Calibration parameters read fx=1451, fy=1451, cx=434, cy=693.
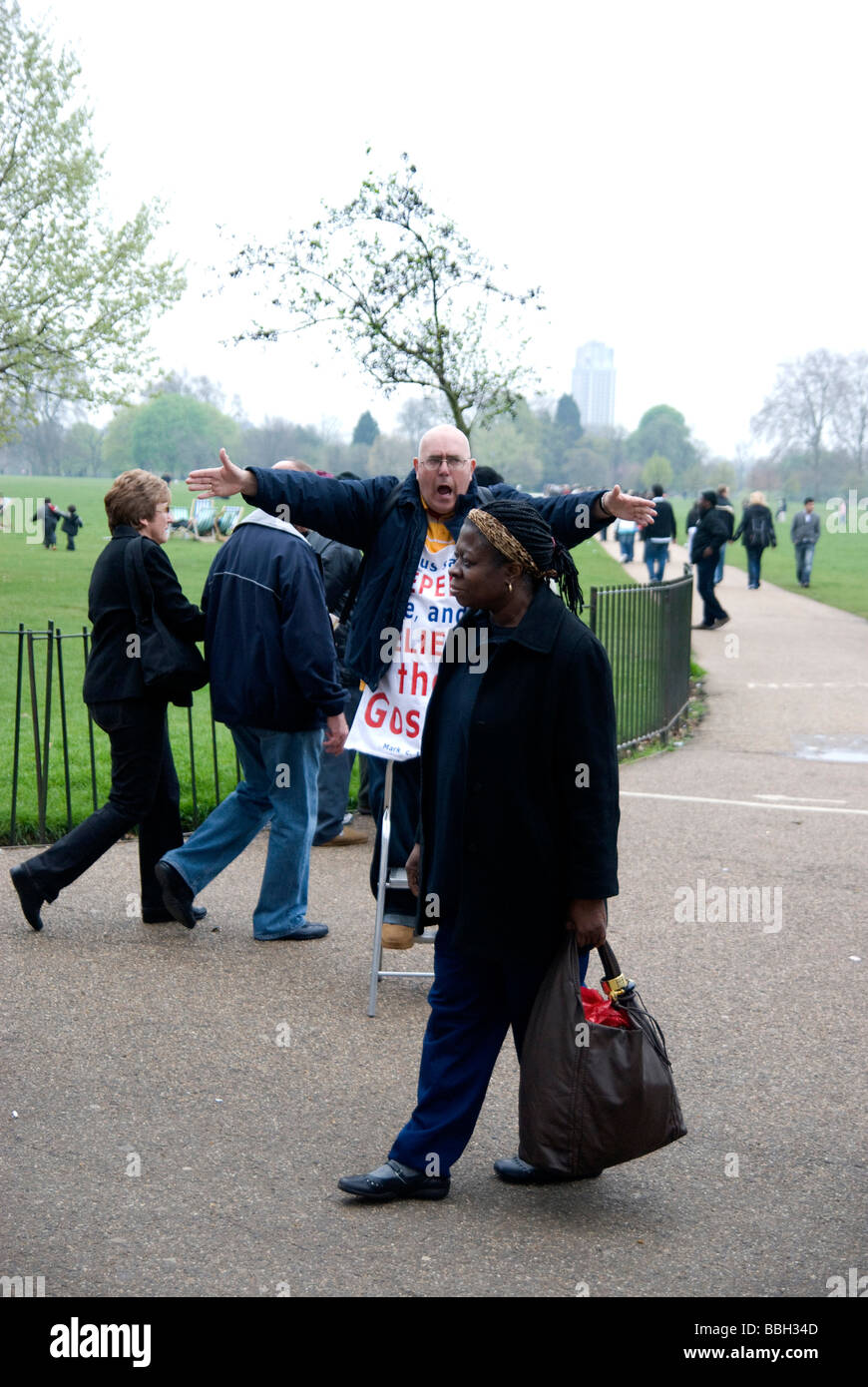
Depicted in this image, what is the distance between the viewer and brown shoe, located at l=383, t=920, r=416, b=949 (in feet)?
17.6

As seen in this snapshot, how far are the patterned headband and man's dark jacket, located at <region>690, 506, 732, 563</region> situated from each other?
16106mm

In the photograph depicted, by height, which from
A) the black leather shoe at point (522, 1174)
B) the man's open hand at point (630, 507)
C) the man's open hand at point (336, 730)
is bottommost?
the black leather shoe at point (522, 1174)

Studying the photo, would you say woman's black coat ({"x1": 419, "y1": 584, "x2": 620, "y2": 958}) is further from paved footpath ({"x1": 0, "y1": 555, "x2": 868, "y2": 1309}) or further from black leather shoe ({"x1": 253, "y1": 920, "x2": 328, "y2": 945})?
black leather shoe ({"x1": 253, "y1": 920, "x2": 328, "y2": 945})

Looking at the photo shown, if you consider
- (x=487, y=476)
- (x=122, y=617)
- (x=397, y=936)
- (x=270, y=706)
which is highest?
(x=487, y=476)

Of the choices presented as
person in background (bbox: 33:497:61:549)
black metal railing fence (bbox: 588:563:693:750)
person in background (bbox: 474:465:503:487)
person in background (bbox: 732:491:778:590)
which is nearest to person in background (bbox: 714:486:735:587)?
person in background (bbox: 732:491:778:590)

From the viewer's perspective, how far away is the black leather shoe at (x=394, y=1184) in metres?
3.66

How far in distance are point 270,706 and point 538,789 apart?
7.65 ft

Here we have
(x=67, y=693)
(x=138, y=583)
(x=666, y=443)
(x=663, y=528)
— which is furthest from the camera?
(x=666, y=443)

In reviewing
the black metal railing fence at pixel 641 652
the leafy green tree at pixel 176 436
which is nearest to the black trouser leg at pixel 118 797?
the black metal railing fence at pixel 641 652

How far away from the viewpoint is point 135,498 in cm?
584

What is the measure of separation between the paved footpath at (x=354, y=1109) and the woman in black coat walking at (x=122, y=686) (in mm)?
315

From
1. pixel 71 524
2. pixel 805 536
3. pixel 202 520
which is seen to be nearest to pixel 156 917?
pixel 805 536

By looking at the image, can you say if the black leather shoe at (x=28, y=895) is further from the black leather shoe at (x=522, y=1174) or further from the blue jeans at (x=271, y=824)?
the black leather shoe at (x=522, y=1174)

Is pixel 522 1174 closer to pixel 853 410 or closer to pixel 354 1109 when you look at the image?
pixel 354 1109
